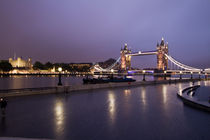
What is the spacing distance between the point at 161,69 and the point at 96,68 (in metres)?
62.7

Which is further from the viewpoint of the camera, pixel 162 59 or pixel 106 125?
pixel 162 59

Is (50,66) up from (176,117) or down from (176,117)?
up

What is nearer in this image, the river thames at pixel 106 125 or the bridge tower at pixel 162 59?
the river thames at pixel 106 125

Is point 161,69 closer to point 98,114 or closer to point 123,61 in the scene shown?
point 123,61

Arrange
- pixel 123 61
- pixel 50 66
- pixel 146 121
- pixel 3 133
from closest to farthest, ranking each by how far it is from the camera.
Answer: pixel 3 133, pixel 146 121, pixel 123 61, pixel 50 66

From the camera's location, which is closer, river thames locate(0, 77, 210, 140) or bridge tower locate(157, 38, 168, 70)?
river thames locate(0, 77, 210, 140)

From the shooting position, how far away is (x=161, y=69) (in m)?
123

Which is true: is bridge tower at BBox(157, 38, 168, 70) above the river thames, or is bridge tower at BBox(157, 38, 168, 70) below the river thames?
above

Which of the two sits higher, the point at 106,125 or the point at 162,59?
the point at 162,59

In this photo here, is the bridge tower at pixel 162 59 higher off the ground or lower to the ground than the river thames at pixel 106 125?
higher

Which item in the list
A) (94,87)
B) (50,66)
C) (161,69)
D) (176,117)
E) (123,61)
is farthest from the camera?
(50,66)

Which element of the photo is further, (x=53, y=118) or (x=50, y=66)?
(x=50, y=66)

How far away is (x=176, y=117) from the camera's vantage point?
343 inches

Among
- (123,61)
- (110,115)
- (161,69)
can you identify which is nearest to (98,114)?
(110,115)
